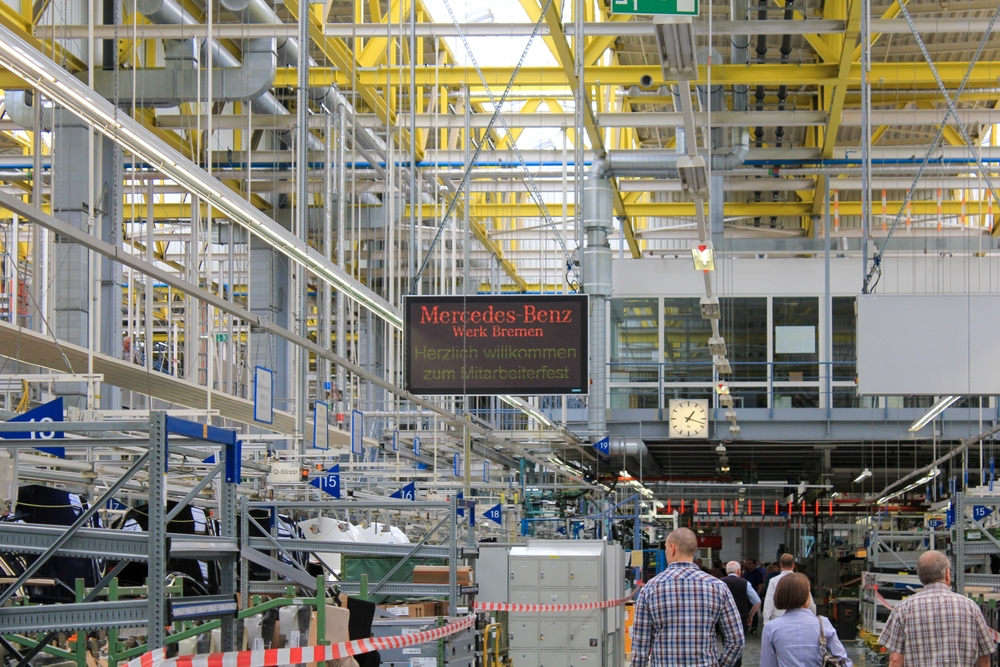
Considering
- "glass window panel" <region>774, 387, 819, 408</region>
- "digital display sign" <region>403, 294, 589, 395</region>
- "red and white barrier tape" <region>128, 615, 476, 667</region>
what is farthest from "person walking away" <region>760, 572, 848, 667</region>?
"glass window panel" <region>774, 387, 819, 408</region>

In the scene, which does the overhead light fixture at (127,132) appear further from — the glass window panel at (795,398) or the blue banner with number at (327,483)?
the glass window panel at (795,398)

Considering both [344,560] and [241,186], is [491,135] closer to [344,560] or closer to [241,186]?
[241,186]

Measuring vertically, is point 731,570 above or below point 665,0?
below

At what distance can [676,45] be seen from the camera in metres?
8.41

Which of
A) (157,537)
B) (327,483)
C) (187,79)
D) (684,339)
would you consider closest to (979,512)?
(327,483)

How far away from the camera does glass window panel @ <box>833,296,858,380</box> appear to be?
24062 mm

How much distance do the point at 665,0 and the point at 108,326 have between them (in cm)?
795

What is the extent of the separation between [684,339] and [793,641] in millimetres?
18387

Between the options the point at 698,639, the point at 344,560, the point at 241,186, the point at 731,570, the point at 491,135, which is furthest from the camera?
the point at 491,135

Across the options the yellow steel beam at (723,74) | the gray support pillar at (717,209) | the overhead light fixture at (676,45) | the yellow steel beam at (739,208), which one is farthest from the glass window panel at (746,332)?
the overhead light fixture at (676,45)

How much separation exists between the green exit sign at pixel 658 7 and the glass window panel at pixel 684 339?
17.2 meters

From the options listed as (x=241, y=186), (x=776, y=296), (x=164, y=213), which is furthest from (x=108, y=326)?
(x=776, y=296)

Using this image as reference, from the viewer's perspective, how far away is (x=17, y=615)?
4641 millimetres

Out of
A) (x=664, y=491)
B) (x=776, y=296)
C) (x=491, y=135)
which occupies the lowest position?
(x=664, y=491)
